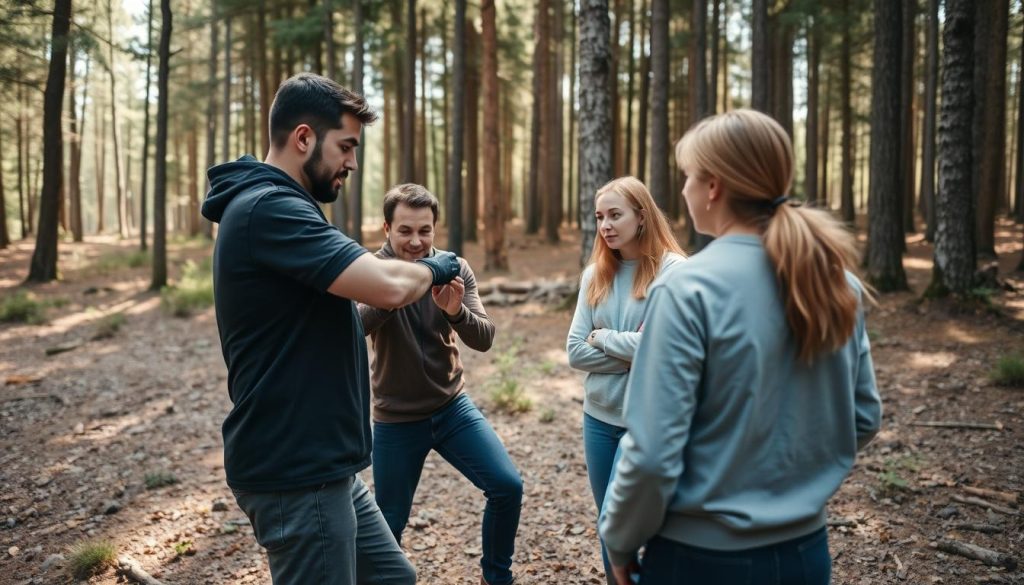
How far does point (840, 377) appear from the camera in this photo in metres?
1.73

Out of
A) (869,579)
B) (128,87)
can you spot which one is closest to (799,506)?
(869,579)

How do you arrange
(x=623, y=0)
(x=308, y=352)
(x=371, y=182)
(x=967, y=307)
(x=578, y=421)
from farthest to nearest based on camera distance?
(x=371, y=182) < (x=623, y=0) < (x=967, y=307) < (x=578, y=421) < (x=308, y=352)

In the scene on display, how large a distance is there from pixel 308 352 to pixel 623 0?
75.9ft

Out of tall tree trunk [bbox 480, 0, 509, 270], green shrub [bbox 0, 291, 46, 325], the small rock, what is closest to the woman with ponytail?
the small rock

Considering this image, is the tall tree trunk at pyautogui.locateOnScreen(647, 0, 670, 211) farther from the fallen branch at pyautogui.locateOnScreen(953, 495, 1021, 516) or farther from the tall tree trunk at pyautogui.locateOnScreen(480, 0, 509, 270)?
the fallen branch at pyautogui.locateOnScreen(953, 495, 1021, 516)

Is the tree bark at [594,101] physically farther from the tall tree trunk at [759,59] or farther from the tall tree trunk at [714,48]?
the tall tree trunk at [714,48]

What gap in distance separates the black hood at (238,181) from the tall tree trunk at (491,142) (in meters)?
13.1

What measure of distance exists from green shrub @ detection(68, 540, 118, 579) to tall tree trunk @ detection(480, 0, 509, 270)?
1205 centimetres

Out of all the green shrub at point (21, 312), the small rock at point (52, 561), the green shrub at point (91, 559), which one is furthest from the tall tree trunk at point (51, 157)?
the green shrub at point (91, 559)

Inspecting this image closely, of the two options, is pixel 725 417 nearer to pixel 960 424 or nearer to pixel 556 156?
pixel 960 424

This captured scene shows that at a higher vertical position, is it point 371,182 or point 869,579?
point 371,182

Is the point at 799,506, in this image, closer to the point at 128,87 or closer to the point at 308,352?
the point at 308,352

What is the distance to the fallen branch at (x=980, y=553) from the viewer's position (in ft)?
12.6

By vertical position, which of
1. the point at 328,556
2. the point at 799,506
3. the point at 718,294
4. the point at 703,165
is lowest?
the point at 328,556
